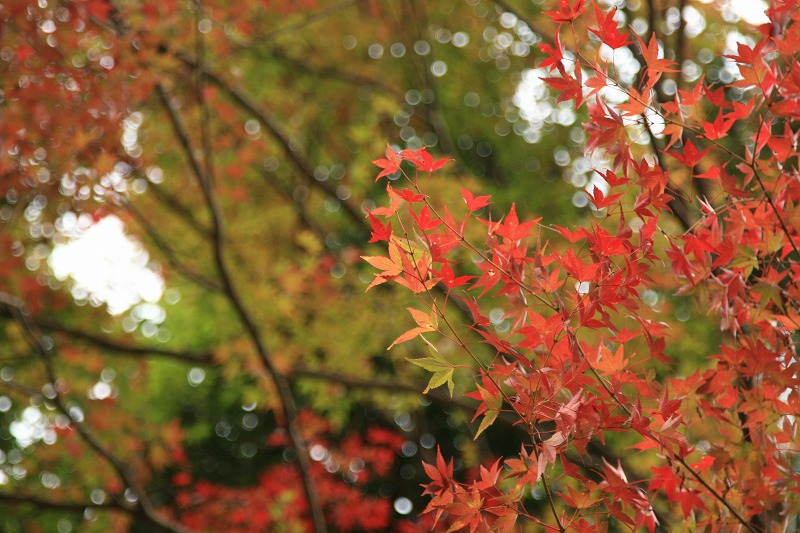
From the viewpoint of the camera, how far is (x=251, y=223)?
5934 millimetres

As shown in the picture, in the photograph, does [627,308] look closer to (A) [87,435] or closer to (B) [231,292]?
(B) [231,292]

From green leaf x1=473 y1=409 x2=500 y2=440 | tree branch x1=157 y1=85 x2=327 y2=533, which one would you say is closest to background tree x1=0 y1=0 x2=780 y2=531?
tree branch x1=157 y1=85 x2=327 y2=533

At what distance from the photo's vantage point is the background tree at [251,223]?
319cm

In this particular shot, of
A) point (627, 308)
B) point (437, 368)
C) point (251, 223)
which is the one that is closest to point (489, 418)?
point (437, 368)

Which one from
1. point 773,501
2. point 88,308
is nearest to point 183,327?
point 88,308

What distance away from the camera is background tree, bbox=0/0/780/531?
10.5 ft

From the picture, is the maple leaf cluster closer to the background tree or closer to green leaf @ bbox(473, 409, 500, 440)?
green leaf @ bbox(473, 409, 500, 440)

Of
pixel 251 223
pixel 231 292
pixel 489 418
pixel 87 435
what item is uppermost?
pixel 489 418

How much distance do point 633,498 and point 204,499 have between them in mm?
5364

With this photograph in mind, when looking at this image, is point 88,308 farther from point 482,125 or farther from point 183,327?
point 482,125

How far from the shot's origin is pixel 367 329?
183 inches

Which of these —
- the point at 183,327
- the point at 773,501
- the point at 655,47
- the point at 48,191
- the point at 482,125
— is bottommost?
the point at 183,327

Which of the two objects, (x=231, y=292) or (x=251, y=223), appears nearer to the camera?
(x=231, y=292)

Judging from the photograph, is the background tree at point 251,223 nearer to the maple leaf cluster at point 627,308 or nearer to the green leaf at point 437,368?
the maple leaf cluster at point 627,308
